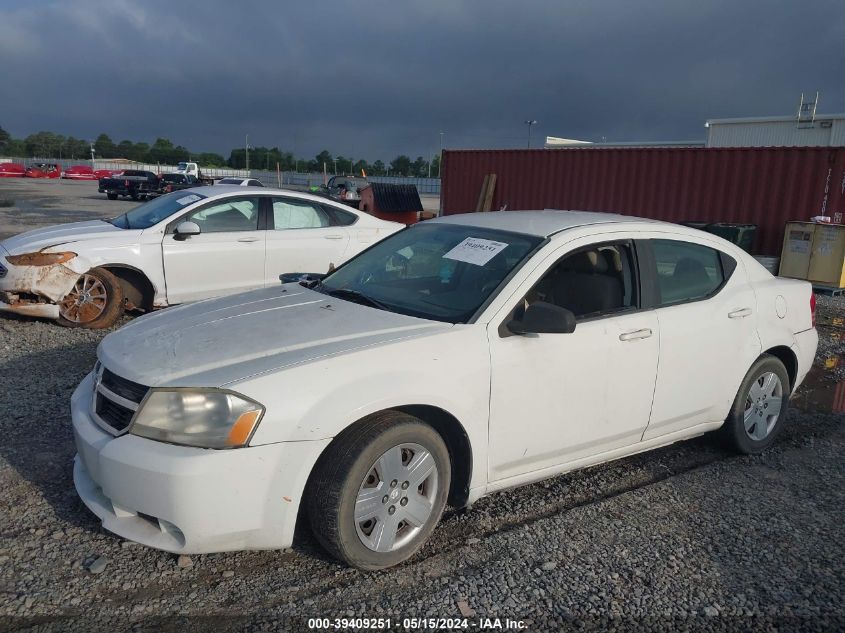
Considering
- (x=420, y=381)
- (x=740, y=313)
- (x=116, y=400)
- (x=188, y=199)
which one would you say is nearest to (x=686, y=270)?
(x=740, y=313)

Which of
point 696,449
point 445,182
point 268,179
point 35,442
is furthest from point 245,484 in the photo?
point 268,179

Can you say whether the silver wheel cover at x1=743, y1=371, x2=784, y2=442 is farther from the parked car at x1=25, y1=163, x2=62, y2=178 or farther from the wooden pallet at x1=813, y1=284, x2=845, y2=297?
the parked car at x1=25, y1=163, x2=62, y2=178

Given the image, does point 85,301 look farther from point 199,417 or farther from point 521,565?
point 521,565

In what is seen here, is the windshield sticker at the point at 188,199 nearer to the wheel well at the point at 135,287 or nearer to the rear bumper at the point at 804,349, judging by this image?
the wheel well at the point at 135,287

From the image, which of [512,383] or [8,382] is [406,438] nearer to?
[512,383]

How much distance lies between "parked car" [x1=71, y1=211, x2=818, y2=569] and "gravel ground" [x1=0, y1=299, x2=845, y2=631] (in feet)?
0.81

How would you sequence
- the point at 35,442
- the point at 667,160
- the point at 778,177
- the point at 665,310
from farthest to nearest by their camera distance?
the point at 667,160
the point at 778,177
the point at 35,442
the point at 665,310

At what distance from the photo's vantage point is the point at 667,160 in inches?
593

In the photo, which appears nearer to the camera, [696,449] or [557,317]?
[557,317]

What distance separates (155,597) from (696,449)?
3.66m

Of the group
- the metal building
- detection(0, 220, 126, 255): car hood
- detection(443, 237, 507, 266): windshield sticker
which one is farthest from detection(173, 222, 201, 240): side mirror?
the metal building

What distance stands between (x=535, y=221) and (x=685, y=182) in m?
11.7

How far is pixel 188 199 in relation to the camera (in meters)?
7.98

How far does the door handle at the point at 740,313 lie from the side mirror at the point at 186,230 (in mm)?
5280
